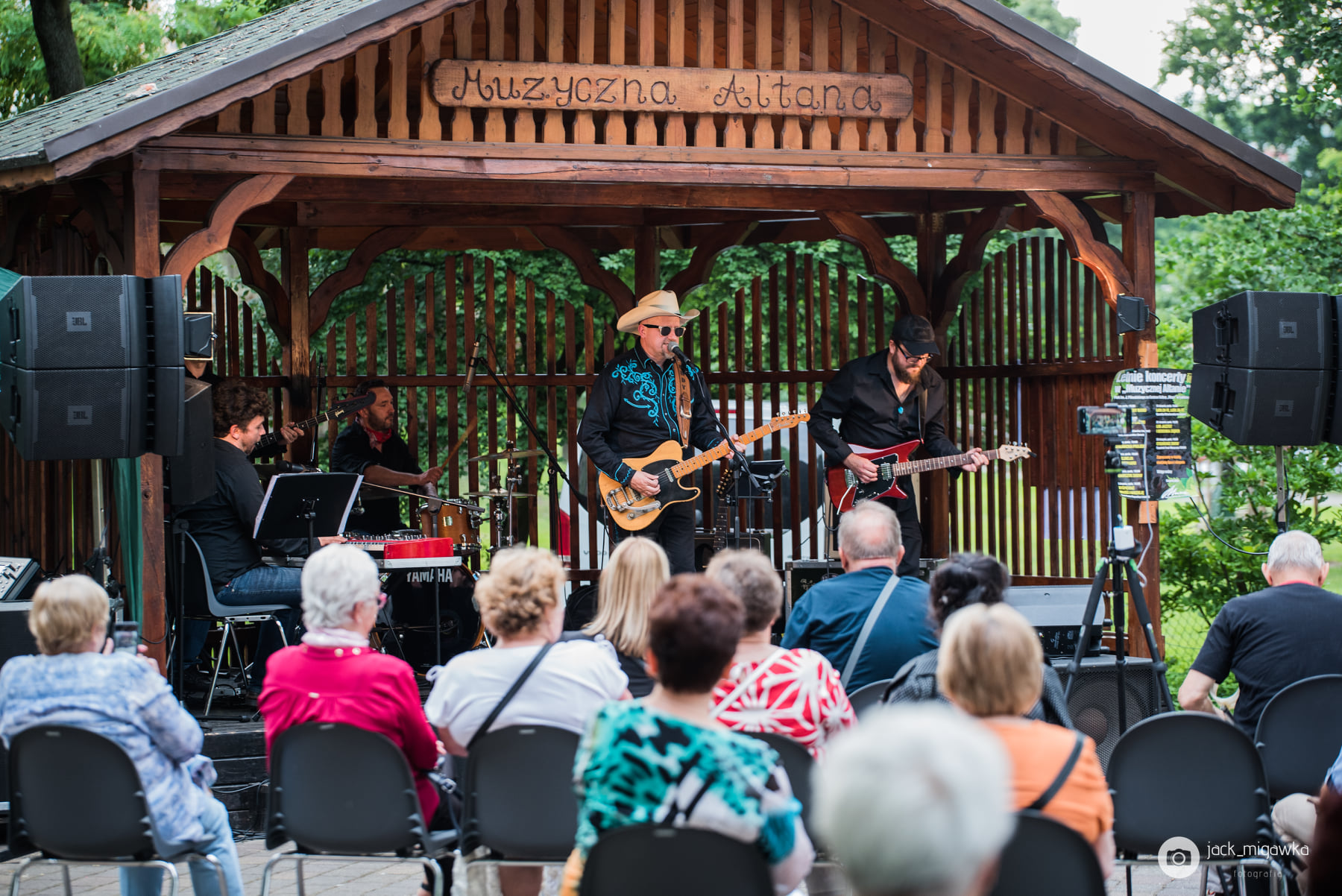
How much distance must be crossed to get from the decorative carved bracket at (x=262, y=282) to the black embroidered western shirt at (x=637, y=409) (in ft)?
9.16

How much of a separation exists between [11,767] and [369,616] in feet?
3.68

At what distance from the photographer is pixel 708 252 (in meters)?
10.1

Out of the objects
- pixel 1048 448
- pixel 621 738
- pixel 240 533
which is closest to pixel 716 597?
pixel 621 738

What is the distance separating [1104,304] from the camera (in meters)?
8.95

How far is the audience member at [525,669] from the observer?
12.7ft

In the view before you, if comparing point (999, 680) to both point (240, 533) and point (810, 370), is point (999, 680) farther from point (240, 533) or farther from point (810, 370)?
point (810, 370)

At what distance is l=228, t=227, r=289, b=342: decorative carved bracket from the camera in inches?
377

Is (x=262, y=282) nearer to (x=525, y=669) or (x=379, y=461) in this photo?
(x=379, y=461)

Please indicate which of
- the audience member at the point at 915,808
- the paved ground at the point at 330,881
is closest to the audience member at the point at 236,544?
the paved ground at the point at 330,881

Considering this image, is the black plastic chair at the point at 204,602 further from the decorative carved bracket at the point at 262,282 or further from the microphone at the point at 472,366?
the decorative carved bracket at the point at 262,282

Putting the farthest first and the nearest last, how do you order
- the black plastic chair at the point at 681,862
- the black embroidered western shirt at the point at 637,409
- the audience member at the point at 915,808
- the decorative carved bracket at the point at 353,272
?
the decorative carved bracket at the point at 353,272 < the black embroidered western shirt at the point at 637,409 < the black plastic chair at the point at 681,862 < the audience member at the point at 915,808

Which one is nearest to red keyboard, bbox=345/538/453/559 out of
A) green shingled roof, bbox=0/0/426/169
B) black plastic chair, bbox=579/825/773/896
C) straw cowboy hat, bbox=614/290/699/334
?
straw cowboy hat, bbox=614/290/699/334

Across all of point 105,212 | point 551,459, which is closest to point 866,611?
point 105,212

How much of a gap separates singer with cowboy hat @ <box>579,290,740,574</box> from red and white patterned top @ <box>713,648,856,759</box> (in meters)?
4.12
